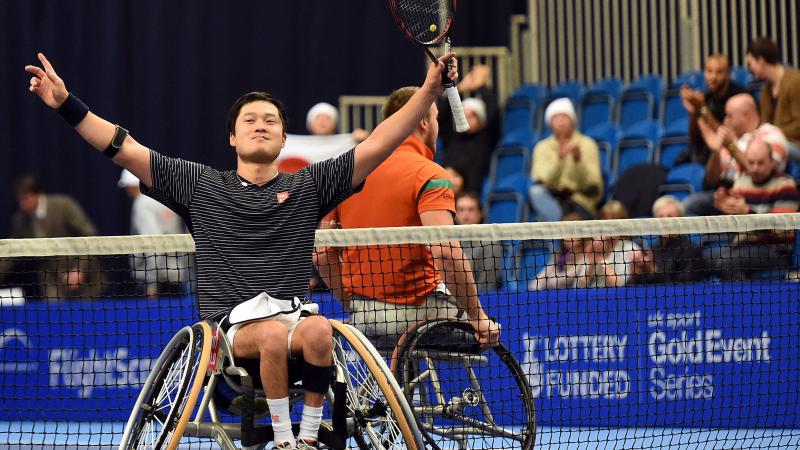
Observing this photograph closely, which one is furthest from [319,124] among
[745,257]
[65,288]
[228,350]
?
[228,350]

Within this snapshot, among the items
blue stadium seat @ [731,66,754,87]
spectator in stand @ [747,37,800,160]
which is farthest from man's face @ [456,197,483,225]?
blue stadium seat @ [731,66,754,87]

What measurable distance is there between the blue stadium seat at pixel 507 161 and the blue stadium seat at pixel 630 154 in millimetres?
908

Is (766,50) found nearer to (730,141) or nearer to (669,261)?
(730,141)

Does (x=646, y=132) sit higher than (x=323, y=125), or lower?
lower

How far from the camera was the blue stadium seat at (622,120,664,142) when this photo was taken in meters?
11.7

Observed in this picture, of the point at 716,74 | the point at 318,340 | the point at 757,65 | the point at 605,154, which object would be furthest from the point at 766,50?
the point at 318,340

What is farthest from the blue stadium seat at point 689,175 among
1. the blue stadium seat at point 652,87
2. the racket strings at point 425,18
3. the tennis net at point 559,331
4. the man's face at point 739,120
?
the racket strings at point 425,18

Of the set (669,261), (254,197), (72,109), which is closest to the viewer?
(72,109)

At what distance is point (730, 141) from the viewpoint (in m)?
9.66

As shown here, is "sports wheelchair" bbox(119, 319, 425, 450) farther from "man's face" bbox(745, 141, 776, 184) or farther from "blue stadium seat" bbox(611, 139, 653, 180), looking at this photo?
"blue stadium seat" bbox(611, 139, 653, 180)

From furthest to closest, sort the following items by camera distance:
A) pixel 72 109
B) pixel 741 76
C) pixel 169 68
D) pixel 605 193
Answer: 1. pixel 169 68
2. pixel 741 76
3. pixel 605 193
4. pixel 72 109

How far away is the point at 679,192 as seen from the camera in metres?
10.4

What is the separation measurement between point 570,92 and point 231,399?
858cm

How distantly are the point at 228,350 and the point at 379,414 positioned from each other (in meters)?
0.61
